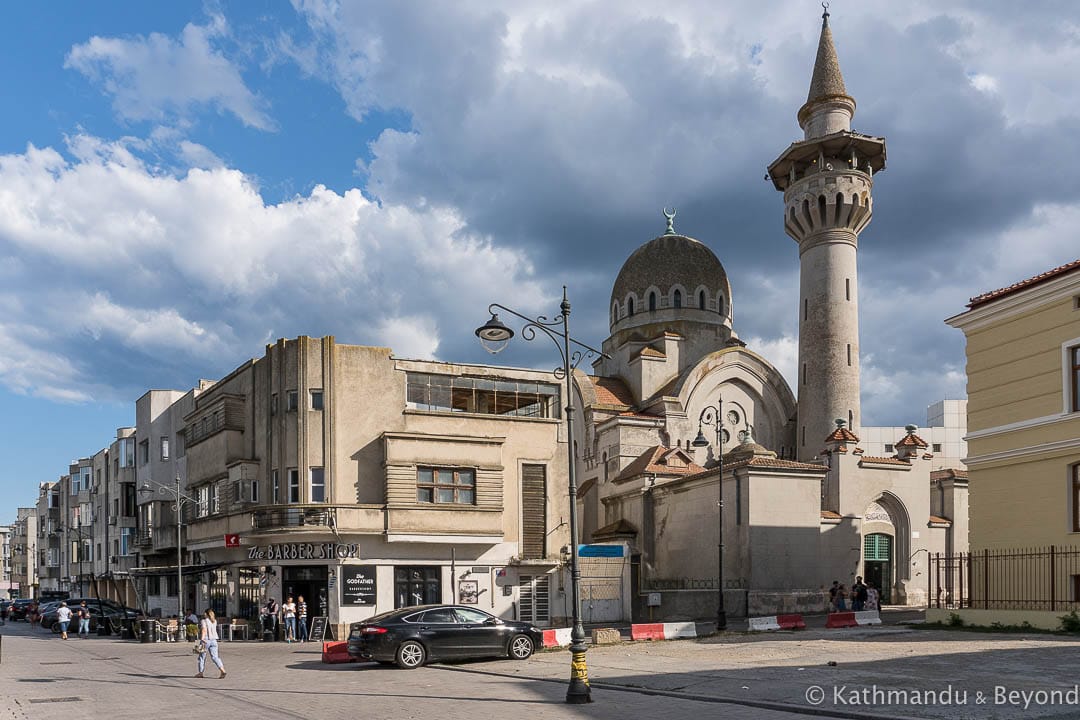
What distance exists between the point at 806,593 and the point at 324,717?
1082 inches

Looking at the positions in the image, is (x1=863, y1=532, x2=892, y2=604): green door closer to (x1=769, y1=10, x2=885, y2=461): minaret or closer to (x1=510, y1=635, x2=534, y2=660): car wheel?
(x1=769, y1=10, x2=885, y2=461): minaret

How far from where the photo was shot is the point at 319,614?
34.8 metres

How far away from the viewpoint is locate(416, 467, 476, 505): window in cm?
3488

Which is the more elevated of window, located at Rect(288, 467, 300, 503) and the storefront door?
window, located at Rect(288, 467, 300, 503)

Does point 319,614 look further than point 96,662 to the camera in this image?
Yes

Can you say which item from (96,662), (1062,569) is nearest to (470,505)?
(96,662)

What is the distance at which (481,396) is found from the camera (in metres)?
37.4

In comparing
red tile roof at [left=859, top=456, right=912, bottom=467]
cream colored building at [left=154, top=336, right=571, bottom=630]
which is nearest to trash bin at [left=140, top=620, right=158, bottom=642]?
cream colored building at [left=154, top=336, right=571, bottom=630]

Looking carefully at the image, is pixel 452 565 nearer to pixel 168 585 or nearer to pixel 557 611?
pixel 557 611

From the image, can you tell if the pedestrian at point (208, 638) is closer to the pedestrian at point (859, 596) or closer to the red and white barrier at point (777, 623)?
the red and white barrier at point (777, 623)

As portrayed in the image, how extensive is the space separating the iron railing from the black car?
10.4 m

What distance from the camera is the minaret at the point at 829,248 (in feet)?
162

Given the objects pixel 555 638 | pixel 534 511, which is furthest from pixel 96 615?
pixel 555 638

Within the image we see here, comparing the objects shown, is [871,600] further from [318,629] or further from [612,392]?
[612,392]
